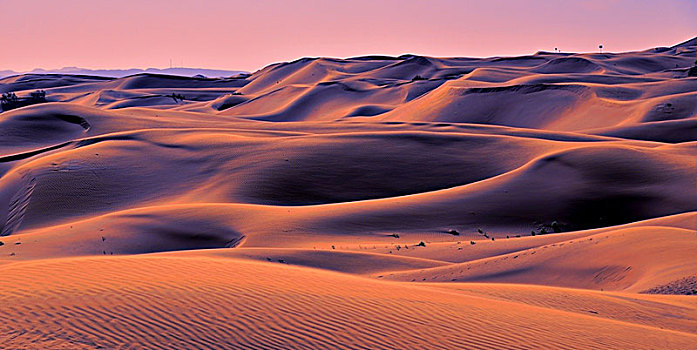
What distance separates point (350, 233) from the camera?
1677 centimetres

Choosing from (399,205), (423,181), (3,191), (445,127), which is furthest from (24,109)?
(399,205)

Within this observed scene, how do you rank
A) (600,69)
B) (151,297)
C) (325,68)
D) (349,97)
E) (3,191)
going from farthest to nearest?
(325,68) → (600,69) → (349,97) → (3,191) → (151,297)

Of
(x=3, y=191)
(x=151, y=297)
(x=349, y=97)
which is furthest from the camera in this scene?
(x=349, y=97)

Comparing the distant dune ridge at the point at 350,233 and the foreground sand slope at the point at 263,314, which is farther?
the distant dune ridge at the point at 350,233

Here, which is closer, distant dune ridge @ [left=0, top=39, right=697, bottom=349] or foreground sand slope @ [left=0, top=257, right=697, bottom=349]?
foreground sand slope @ [left=0, top=257, right=697, bottom=349]

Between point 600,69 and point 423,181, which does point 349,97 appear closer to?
point 600,69

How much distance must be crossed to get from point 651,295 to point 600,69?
70584 millimetres

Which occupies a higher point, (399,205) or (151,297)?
(151,297)

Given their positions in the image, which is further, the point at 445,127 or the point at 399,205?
the point at 445,127

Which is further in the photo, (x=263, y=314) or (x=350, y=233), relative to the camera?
(x=350, y=233)

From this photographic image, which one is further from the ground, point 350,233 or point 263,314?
point 263,314

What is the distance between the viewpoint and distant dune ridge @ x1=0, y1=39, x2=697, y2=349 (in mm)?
6641

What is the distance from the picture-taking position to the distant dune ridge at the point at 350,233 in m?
6.64

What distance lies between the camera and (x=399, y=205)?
18.8 m
